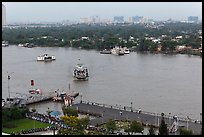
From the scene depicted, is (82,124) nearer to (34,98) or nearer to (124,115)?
(124,115)

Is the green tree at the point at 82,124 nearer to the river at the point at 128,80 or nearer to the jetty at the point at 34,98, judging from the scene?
the river at the point at 128,80

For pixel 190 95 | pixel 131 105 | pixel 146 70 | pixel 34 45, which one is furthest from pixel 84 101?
pixel 34 45

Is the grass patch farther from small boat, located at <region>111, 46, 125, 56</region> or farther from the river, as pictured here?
small boat, located at <region>111, 46, 125, 56</region>

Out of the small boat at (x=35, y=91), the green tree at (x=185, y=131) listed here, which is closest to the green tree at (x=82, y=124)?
the green tree at (x=185, y=131)

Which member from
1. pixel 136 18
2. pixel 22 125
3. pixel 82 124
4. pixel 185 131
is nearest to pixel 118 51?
pixel 22 125

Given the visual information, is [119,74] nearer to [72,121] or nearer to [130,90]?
[130,90]

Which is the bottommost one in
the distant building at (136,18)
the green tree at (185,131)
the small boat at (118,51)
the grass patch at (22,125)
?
the distant building at (136,18)
